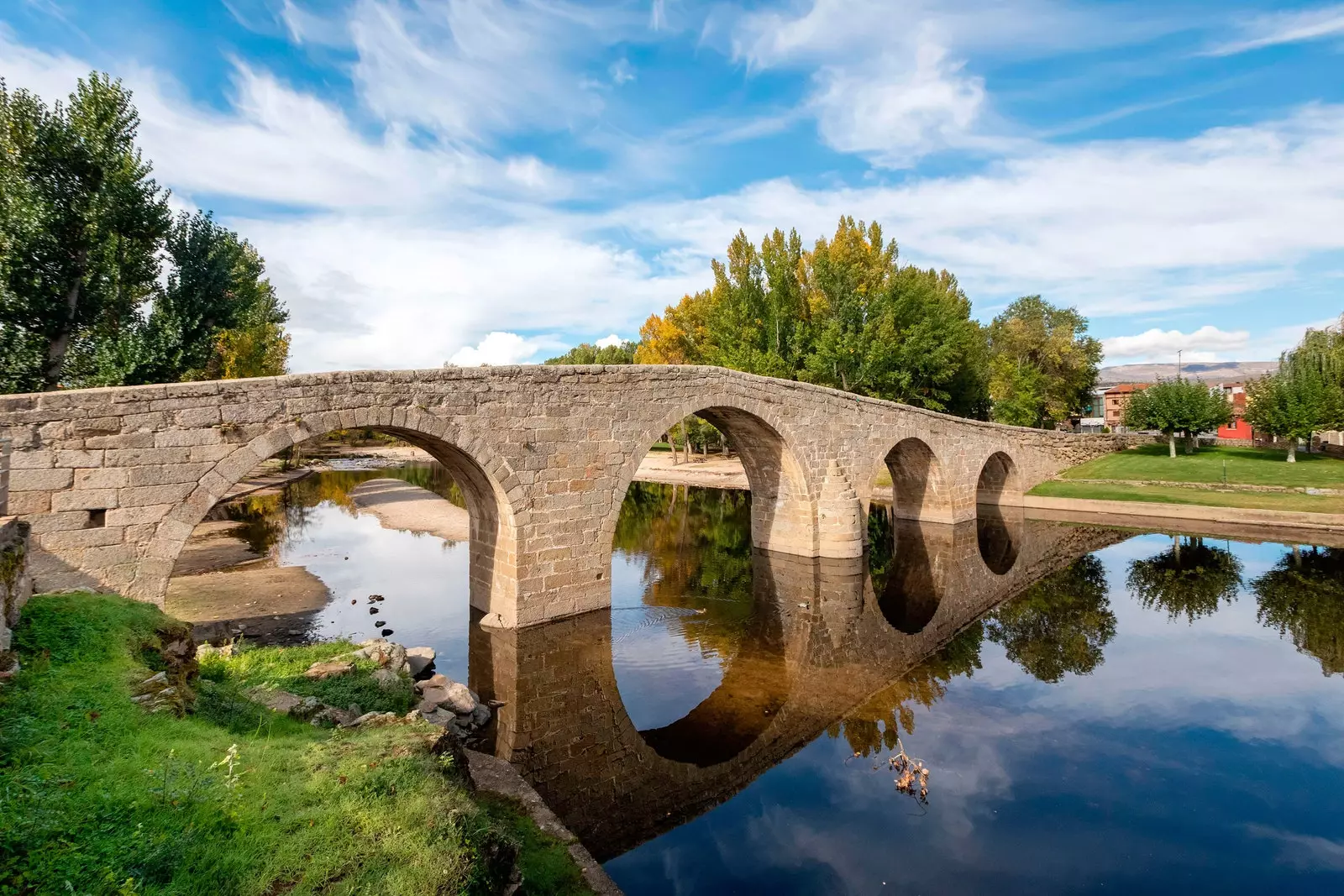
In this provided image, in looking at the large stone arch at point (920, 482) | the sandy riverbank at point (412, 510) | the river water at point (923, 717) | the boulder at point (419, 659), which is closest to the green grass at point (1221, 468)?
the large stone arch at point (920, 482)

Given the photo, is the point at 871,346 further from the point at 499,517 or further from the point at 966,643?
the point at 499,517

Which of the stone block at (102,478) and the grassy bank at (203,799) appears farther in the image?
the stone block at (102,478)

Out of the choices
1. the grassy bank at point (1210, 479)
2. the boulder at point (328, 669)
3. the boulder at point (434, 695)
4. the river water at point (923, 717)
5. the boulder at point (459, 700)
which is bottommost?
the river water at point (923, 717)

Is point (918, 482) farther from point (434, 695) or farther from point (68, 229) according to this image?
point (68, 229)

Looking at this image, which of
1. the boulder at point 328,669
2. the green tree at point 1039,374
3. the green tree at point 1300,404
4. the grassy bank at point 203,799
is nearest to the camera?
the grassy bank at point 203,799

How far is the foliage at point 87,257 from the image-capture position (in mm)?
14852

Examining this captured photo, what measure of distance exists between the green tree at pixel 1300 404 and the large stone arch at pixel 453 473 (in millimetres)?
39124

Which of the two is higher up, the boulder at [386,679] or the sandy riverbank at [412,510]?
the sandy riverbank at [412,510]

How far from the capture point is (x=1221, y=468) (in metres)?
32.8

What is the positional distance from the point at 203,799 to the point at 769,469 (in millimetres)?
16703

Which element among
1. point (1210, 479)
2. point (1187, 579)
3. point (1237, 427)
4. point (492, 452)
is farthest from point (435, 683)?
point (1237, 427)

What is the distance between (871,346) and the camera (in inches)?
1181

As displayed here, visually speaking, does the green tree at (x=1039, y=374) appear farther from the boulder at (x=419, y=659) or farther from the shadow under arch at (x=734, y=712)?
the boulder at (x=419, y=659)

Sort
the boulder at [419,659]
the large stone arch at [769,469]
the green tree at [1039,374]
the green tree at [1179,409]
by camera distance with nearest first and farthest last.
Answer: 1. the boulder at [419,659]
2. the large stone arch at [769,469]
3. the green tree at [1179,409]
4. the green tree at [1039,374]
